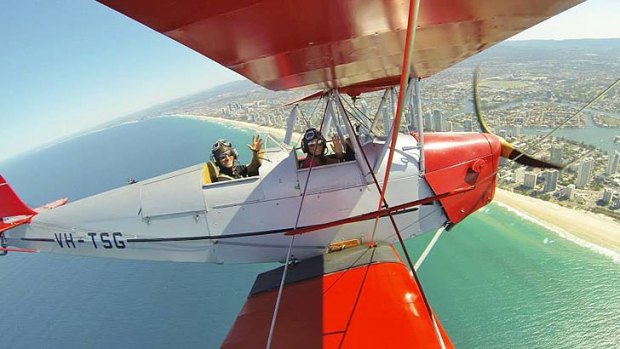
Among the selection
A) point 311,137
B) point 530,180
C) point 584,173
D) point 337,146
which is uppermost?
point 311,137

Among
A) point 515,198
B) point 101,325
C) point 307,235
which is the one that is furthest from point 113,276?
point 515,198

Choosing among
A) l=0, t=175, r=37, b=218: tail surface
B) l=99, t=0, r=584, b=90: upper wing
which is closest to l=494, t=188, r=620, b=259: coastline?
l=99, t=0, r=584, b=90: upper wing

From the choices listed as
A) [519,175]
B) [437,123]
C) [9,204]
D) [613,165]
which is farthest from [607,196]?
[9,204]

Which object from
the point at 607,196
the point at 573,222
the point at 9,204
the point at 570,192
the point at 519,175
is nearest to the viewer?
the point at 9,204

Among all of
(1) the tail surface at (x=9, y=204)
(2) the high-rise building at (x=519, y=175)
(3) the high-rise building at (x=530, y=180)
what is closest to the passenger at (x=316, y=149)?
(1) the tail surface at (x=9, y=204)

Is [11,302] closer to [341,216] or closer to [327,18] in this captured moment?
[341,216]

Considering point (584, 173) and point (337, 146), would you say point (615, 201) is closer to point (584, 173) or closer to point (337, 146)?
point (584, 173)

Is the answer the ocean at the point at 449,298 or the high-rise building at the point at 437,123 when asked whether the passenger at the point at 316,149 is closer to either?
the ocean at the point at 449,298
